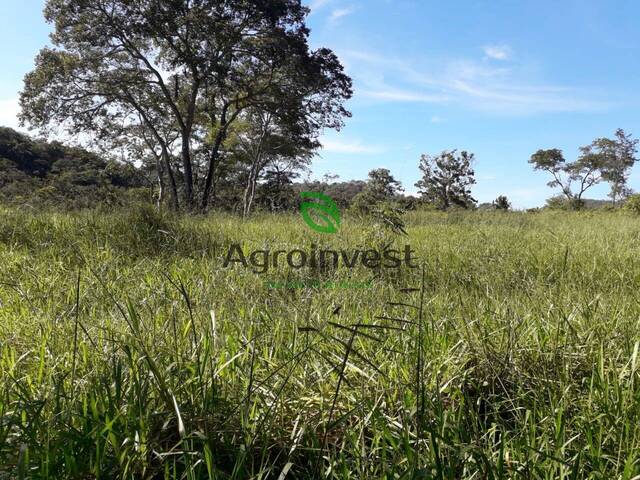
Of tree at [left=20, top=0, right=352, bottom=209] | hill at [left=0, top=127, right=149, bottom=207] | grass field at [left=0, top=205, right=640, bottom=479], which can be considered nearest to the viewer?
grass field at [left=0, top=205, right=640, bottom=479]

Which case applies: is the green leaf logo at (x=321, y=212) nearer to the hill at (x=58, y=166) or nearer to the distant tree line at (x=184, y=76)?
the distant tree line at (x=184, y=76)

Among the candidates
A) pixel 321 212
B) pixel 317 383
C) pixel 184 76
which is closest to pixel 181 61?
pixel 184 76

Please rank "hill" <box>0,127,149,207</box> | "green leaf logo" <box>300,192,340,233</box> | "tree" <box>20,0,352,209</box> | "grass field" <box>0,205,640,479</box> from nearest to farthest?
"grass field" <box>0,205,640,479</box>, "green leaf logo" <box>300,192,340,233</box>, "tree" <box>20,0,352,209</box>, "hill" <box>0,127,149,207</box>

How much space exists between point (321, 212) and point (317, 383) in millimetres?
4818

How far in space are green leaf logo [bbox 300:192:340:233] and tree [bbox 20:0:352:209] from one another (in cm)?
793

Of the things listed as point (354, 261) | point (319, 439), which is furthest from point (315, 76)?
point (319, 439)

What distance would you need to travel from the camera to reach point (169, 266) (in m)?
3.32

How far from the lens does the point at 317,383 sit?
4.59ft

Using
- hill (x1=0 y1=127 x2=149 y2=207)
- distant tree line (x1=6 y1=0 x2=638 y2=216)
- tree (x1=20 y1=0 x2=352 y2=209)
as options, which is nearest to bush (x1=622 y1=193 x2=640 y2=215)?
distant tree line (x1=6 y1=0 x2=638 y2=216)

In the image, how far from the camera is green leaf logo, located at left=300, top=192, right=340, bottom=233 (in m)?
5.61

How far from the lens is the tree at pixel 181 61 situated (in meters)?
12.6

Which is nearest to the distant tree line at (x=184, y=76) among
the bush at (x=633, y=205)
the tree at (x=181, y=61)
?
the tree at (x=181, y=61)

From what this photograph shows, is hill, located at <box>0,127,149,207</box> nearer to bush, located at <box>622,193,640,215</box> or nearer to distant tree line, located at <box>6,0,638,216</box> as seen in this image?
A: distant tree line, located at <box>6,0,638,216</box>

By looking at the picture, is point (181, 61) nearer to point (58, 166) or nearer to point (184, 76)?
point (184, 76)
